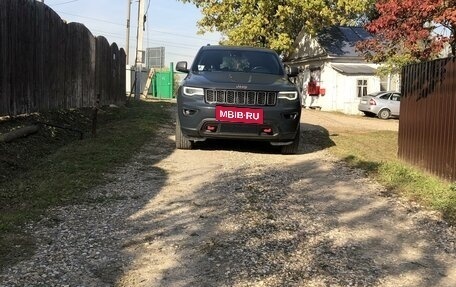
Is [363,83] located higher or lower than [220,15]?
lower

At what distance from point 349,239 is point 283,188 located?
5.68ft

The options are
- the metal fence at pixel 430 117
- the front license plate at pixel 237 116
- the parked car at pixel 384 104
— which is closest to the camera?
the metal fence at pixel 430 117

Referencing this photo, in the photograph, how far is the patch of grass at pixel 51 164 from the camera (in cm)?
474

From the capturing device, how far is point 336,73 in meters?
28.4

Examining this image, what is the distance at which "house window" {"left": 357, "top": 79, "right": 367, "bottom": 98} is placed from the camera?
91.6 feet

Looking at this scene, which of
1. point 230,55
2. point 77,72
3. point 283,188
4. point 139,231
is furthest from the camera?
point 77,72

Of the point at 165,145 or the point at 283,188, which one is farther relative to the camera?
the point at 165,145

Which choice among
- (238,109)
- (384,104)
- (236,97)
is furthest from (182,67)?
(384,104)

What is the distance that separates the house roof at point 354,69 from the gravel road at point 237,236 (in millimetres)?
22090

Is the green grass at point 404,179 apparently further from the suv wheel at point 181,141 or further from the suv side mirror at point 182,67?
the suv side mirror at point 182,67

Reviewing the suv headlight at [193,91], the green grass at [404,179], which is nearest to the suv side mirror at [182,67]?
the suv headlight at [193,91]

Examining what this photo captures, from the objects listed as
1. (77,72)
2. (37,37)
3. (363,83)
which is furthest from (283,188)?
(363,83)

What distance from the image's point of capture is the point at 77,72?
13.6 m

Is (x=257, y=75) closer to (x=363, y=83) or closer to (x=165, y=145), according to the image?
(x=165, y=145)
